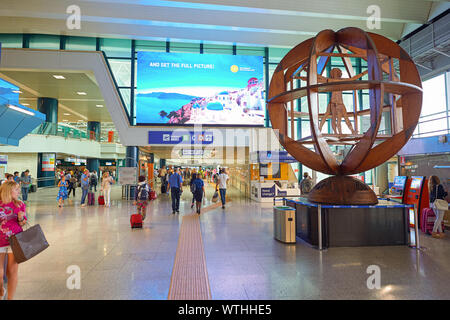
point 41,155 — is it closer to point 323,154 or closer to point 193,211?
point 193,211

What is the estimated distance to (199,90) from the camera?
16.0 m

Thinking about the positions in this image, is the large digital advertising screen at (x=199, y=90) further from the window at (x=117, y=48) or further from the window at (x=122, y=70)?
the window at (x=117, y=48)

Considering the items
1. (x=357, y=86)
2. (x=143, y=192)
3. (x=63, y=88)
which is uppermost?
(x=63, y=88)

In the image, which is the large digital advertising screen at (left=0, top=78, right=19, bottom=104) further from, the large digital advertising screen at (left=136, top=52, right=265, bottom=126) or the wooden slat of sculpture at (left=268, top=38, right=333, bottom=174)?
the wooden slat of sculpture at (left=268, top=38, right=333, bottom=174)

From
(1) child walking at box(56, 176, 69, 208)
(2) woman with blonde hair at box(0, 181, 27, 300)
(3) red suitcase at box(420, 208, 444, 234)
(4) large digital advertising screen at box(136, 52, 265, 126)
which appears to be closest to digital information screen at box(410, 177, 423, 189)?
(3) red suitcase at box(420, 208, 444, 234)

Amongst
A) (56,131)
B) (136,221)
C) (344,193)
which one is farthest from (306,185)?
(56,131)

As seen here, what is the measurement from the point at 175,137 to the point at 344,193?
10.9 metres

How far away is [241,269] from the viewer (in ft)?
14.5

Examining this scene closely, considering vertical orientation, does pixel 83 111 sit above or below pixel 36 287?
above

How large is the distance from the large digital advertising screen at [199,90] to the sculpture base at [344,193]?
10.00m

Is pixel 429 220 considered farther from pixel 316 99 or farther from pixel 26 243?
pixel 26 243

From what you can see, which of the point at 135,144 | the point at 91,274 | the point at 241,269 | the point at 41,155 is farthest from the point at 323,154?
the point at 41,155

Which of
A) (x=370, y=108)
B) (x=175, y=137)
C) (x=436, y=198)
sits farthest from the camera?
(x=175, y=137)

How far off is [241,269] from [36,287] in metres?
3.15
